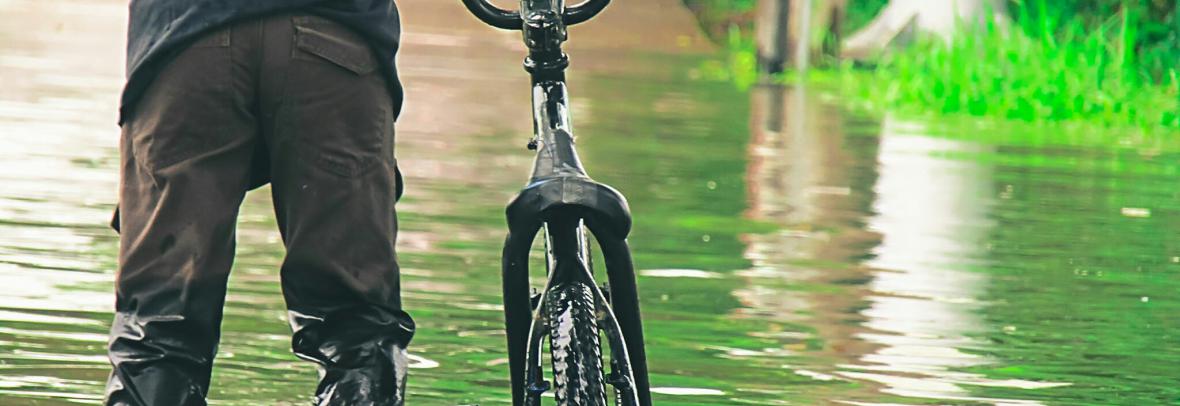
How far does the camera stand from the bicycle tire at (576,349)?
3.91 m

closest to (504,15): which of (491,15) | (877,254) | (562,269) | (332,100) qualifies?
(491,15)

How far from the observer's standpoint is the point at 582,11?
4.62 metres

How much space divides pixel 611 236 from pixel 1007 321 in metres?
4.13

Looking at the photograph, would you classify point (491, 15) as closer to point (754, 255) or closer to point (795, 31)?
point (754, 255)

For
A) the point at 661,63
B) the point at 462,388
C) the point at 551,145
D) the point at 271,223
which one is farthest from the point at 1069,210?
the point at 661,63

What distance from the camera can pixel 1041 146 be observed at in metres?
16.2

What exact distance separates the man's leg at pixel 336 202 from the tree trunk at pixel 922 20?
16.5m

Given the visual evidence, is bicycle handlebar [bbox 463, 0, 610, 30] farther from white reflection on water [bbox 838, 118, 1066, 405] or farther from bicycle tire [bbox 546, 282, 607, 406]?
A: white reflection on water [bbox 838, 118, 1066, 405]

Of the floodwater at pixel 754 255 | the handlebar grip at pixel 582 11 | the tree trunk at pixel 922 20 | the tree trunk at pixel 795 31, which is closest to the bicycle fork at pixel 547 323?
the handlebar grip at pixel 582 11

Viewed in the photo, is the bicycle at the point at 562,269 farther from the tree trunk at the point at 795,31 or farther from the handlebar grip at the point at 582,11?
the tree trunk at the point at 795,31

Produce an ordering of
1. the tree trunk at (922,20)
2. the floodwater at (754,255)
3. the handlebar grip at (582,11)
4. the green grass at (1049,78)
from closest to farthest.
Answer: the handlebar grip at (582,11)
the floodwater at (754,255)
the green grass at (1049,78)
the tree trunk at (922,20)

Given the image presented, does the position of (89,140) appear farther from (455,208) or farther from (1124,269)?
(1124,269)

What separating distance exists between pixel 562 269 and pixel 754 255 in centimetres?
550

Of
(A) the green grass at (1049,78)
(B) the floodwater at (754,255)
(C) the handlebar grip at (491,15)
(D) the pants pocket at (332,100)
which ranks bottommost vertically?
(A) the green grass at (1049,78)
